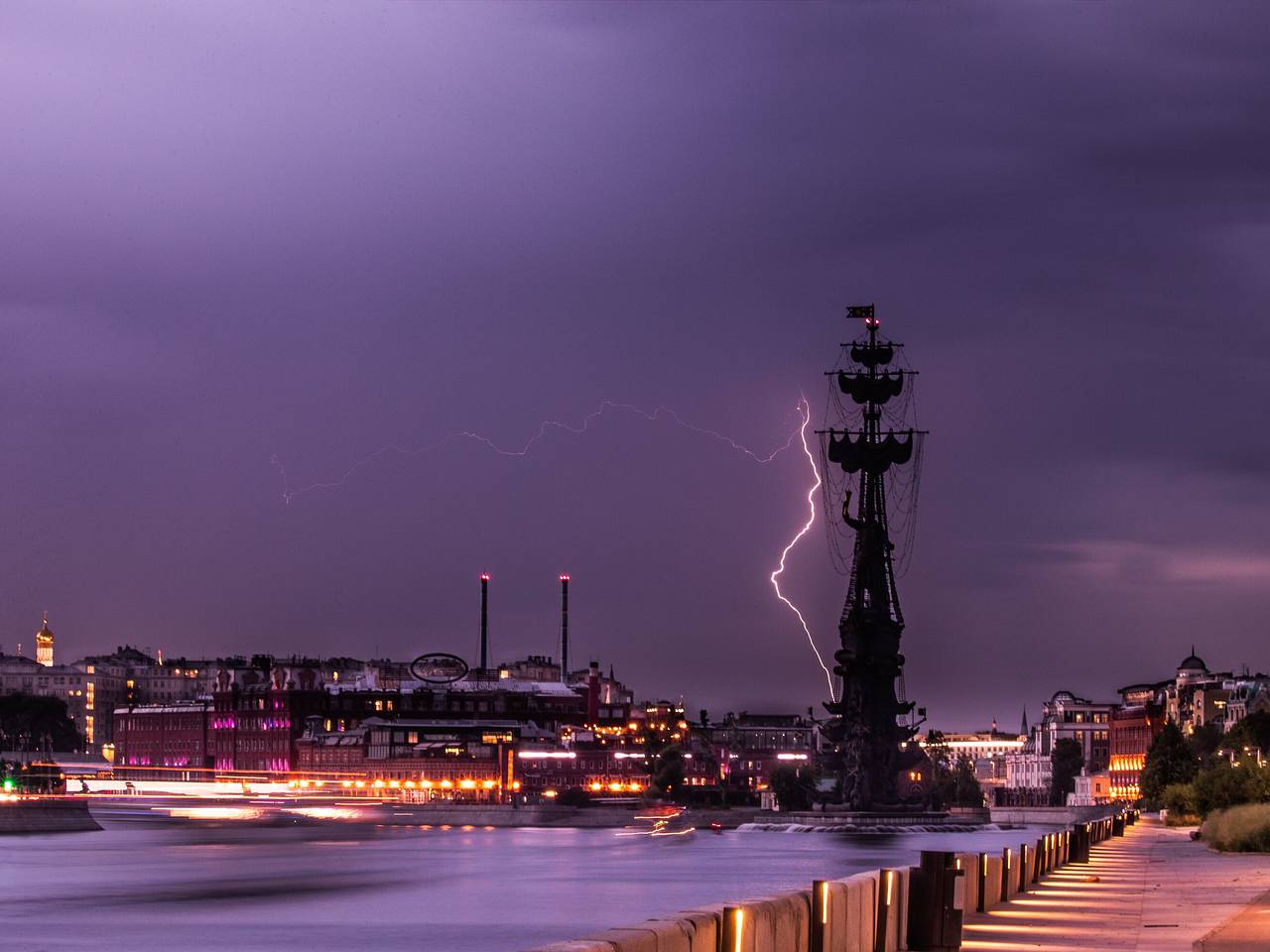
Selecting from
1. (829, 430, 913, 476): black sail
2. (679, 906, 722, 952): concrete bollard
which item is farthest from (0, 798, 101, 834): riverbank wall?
(679, 906, 722, 952): concrete bollard

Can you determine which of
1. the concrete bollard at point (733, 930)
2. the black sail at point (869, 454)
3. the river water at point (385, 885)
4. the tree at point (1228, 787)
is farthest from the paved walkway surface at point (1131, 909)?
the black sail at point (869, 454)

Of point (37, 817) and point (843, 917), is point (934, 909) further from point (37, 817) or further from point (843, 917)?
point (37, 817)

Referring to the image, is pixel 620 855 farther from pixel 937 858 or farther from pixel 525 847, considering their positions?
pixel 937 858

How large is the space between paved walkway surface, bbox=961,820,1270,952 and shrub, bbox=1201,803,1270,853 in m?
4.98

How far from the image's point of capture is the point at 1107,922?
3092cm

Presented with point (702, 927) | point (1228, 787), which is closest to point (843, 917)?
point (702, 927)

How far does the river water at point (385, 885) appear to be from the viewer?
7000cm

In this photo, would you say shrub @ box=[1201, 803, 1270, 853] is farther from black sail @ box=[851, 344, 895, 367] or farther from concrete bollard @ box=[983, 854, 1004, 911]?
black sail @ box=[851, 344, 895, 367]

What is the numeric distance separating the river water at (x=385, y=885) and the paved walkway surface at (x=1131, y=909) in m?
19.5

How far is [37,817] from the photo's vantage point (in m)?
193

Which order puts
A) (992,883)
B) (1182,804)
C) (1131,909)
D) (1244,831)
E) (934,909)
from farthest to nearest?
(1182,804), (1244,831), (1131,909), (992,883), (934,909)

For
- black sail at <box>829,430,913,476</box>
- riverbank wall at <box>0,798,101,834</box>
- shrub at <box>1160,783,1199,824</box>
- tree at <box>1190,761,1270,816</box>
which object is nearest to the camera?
tree at <box>1190,761,1270,816</box>

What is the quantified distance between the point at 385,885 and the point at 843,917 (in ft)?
301

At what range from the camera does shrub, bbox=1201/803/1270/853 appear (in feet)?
204
